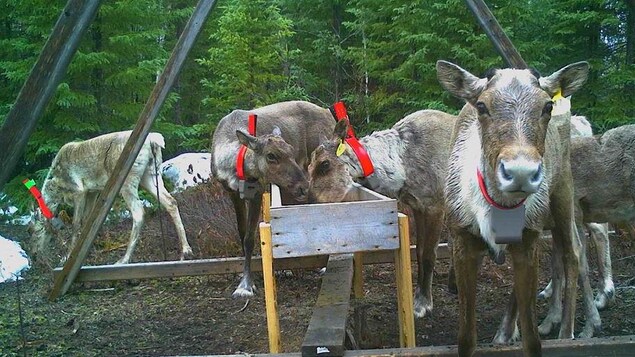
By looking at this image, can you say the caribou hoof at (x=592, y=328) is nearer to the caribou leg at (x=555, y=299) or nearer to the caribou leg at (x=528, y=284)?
the caribou leg at (x=555, y=299)

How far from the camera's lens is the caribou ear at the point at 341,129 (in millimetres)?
6160

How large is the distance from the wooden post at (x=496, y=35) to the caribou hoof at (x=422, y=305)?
2.24 m

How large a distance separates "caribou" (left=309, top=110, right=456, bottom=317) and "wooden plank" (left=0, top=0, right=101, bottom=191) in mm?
2707

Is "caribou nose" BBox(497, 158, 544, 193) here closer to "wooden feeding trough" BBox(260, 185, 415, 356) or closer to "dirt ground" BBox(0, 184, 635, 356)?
"wooden feeding trough" BBox(260, 185, 415, 356)

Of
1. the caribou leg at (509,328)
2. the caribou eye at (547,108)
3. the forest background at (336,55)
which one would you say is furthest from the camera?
the forest background at (336,55)

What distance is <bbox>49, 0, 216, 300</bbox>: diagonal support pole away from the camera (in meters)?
5.98

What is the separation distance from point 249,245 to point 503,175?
4362mm

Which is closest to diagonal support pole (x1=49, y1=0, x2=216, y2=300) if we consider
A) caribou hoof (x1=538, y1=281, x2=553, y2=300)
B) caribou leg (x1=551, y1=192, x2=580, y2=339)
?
caribou leg (x1=551, y1=192, x2=580, y2=339)

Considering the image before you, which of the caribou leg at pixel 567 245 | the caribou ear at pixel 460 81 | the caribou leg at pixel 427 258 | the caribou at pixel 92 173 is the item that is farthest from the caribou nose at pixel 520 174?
the caribou at pixel 92 173

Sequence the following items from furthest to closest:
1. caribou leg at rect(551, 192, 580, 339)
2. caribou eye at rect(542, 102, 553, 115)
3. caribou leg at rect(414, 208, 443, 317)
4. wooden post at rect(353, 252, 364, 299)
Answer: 1. wooden post at rect(353, 252, 364, 299)
2. caribou leg at rect(414, 208, 443, 317)
3. caribou leg at rect(551, 192, 580, 339)
4. caribou eye at rect(542, 102, 553, 115)

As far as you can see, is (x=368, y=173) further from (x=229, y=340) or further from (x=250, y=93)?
(x=250, y=93)

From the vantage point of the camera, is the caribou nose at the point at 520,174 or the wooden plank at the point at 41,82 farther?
the wooden plank at the point at 41,82

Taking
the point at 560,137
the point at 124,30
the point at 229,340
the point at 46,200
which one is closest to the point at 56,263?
the point at 46,200

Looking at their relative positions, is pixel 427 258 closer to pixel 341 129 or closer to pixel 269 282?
pixel 341 129
